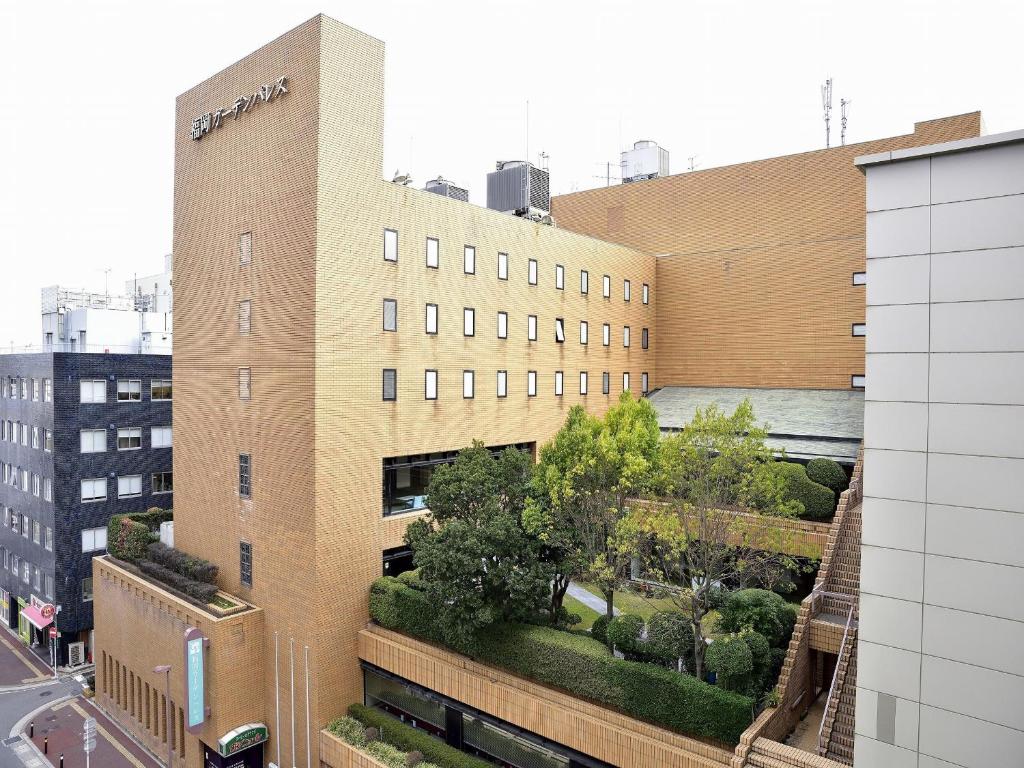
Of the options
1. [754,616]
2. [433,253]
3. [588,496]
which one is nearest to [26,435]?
[433,253]

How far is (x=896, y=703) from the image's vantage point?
37.0 ft

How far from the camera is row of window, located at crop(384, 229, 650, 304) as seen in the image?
26750mm

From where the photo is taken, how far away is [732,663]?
56.8 ft

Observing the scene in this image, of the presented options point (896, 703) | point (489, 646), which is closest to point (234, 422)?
point (489, 646)

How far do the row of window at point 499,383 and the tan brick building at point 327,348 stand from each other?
122mm

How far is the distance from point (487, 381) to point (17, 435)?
34.8m

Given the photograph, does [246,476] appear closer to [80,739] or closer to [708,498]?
[80,739]

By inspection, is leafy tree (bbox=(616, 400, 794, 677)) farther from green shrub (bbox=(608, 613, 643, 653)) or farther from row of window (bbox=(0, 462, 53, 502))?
row of window (bbox=(0, 462, 53, 502))

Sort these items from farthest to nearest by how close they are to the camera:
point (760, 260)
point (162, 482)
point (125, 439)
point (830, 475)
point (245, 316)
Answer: point (162, 482) → point (125, 439) → point (760, 260) → point (245, 316) → point (830, 475)

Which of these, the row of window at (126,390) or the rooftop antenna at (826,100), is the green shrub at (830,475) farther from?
the row of window at (126,390)

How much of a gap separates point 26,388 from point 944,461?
50357 mm

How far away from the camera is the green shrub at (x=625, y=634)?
769 inches

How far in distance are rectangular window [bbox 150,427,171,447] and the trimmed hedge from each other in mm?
26567

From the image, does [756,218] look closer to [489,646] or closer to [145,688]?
[489,646]
